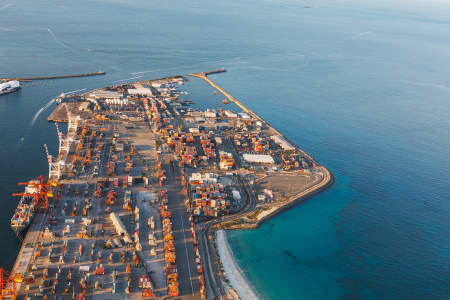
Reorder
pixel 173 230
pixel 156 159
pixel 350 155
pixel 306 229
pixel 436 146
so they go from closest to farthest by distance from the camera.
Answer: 1. pixel 173 230
2. pixel 306 229
3. pixel 156 159
4. pixel 350 155
5. pixel 436 146

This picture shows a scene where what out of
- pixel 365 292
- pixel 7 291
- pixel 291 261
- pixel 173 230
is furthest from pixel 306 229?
pixel 7 291

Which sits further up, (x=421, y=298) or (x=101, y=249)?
(x=101, y=249)

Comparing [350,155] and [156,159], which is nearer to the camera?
[156,159]

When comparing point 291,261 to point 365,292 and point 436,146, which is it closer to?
point 365,292

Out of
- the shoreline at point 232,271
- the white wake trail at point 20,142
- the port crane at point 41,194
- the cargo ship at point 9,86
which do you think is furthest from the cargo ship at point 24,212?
the cargo ship at point 9,86

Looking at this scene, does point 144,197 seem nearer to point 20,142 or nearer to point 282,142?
point 20,142

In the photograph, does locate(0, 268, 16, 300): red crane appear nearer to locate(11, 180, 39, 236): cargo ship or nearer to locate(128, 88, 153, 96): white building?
locate(11, 180, 39, 236): cargo ship

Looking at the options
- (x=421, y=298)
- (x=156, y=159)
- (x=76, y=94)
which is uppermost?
(x=76, y=94)

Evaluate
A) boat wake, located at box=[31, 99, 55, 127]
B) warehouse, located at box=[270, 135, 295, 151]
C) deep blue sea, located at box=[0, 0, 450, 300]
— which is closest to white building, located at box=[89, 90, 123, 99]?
boat wake, located at box=[31, 99, 55, 127]
